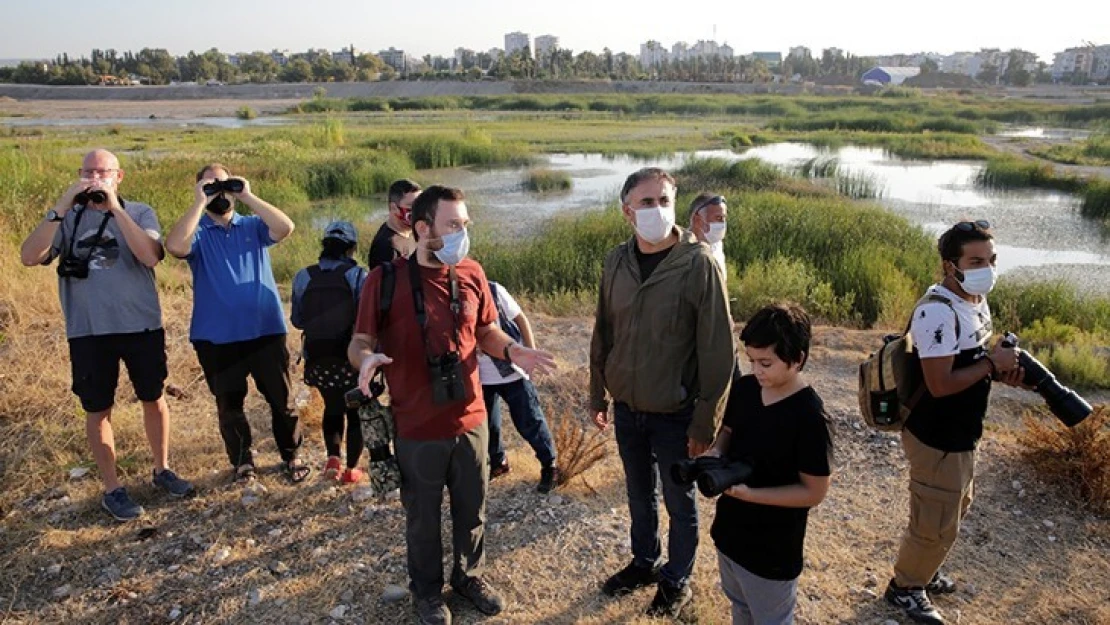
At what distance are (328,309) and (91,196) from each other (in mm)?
1195

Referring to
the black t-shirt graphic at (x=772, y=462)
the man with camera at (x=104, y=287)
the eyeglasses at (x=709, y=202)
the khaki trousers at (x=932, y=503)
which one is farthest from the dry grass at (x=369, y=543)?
the eyeglasses at (x=709, y=202)

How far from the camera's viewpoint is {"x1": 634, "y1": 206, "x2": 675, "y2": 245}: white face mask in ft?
8.54

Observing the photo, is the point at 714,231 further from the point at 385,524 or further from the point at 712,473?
the point at 385,524

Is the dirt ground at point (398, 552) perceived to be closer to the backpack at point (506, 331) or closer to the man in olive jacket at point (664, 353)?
the man in olive jacket at point (664, 353)

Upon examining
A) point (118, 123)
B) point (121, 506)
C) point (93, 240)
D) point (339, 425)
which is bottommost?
point (121, 506)

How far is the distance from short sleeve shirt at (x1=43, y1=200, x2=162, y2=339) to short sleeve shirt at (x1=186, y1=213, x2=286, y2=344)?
26 cm

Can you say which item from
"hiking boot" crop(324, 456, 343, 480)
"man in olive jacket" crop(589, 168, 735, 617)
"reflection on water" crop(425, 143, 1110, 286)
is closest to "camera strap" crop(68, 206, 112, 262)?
"hiking boot" crop(324, 456, 343, 480)

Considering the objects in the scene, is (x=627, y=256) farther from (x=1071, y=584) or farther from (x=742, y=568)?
(x=1071, y=584)

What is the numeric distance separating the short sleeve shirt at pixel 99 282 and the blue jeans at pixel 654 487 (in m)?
2.45

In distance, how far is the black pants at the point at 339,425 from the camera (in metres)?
3.80

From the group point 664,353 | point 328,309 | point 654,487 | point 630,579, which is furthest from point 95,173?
point 630,579

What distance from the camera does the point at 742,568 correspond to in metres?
2.24

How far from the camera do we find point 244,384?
3832mm

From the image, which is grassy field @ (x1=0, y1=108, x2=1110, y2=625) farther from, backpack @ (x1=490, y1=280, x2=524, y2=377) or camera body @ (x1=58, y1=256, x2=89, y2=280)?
camera body @ (x1=58, y1=256, x2=89, y2=280)
